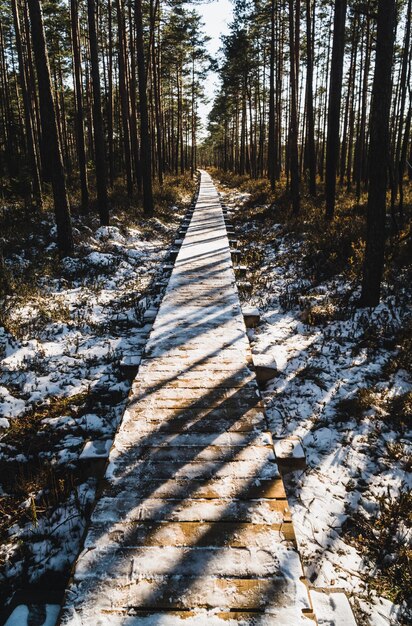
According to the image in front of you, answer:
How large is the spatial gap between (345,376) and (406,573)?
262 cm

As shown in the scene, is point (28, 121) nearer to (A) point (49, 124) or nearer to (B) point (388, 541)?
(A) point (49, 124)

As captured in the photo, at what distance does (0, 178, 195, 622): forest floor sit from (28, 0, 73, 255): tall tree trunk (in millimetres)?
656

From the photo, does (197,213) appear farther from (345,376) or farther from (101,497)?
(101,497)

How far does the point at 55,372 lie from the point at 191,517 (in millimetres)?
3360

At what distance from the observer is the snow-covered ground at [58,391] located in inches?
115

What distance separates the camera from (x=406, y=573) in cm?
258

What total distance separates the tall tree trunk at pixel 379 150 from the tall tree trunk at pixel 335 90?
20.0ft

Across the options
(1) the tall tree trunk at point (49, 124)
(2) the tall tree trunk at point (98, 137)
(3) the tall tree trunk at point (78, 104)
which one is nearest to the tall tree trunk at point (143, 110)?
(3) the tall tree trunk at point (78, 104)

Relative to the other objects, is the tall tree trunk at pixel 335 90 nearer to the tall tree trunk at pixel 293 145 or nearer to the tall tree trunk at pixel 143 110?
the tall tree trunk at pixel 293 145

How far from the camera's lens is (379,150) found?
233 inches

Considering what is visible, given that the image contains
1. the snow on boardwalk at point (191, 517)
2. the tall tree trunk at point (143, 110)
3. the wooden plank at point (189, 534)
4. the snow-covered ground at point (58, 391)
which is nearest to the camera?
the snow on boardwalk at point (191, 517)

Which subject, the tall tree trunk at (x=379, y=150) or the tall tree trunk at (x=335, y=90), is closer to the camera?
the tall tree trunk at (x=379, y=150)

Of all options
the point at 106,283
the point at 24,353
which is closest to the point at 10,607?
the point at 24,353

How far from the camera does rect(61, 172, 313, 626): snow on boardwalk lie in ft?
6.54
